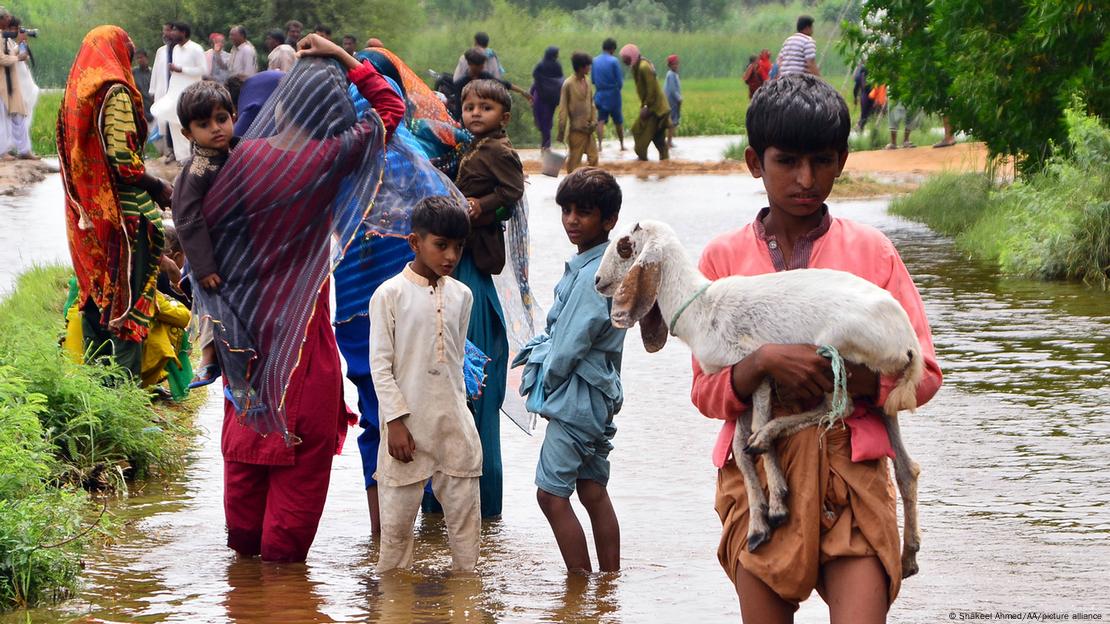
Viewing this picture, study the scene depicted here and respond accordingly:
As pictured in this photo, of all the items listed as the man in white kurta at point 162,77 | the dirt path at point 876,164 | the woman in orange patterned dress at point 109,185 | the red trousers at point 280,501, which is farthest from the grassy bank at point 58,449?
the dirt path at point 876,164

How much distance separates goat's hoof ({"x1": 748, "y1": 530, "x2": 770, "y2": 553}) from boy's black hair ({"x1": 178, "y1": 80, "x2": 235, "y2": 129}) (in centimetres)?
300

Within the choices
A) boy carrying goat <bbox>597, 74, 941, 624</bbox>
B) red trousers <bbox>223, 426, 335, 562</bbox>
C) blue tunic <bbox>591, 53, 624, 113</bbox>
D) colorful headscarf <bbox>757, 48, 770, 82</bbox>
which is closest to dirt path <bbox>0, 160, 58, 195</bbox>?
blue tunic <bbox>591, 53, 624, 113</bbox>

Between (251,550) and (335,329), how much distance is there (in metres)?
0.97

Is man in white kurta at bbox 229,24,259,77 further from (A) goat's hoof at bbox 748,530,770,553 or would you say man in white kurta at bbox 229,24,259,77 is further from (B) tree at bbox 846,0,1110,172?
(A) goat's hoof at bbox 748,530,770,553

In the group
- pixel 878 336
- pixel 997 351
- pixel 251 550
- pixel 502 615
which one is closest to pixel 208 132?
pixel 251 550

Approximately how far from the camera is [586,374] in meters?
5.27

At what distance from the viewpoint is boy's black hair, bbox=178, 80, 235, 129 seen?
5434 mm

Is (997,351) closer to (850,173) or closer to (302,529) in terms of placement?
(302,529)

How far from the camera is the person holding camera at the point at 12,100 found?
69.4ft

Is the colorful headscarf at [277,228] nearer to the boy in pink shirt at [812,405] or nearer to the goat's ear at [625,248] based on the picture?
the goat's ear at [625,248]

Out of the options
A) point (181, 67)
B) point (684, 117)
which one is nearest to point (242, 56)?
point (181, 67)

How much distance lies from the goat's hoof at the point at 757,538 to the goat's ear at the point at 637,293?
1.81 feet

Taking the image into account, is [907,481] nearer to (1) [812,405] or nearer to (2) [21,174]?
(1) [812,405]

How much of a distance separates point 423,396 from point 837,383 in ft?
7.84
